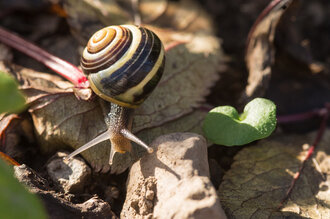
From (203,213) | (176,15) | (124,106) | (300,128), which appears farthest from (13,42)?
(300,128)

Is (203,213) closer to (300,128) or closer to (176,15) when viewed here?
(300,128)

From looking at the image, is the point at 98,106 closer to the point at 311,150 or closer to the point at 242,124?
the point at 242,124

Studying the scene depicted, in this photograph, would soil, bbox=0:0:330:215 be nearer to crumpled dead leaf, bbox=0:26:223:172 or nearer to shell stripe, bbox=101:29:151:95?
crumpled dead leaf, bbox=0:26:223:172

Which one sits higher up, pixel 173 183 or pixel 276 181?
pixel 173 183

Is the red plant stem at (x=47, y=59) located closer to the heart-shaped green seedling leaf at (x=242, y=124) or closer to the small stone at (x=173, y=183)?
the small stone at (x=173, y=183)

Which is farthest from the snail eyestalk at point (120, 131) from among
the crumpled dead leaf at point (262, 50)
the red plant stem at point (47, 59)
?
the crumpled dead leaf at point (262, 50)

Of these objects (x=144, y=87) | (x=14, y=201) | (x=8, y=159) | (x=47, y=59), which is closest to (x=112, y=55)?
(x=144, y=87)
